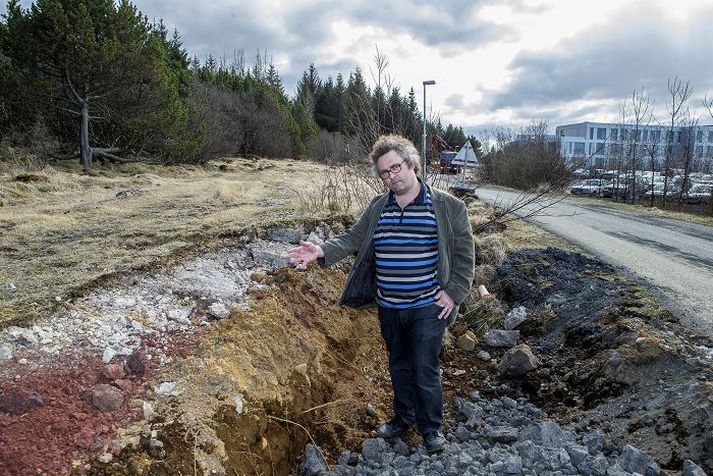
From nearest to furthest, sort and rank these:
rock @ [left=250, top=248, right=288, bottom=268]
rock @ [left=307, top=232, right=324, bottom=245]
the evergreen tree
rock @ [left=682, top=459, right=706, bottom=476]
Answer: rock @ [left=682, top=459, right=706, bottom=476] → rock @ [left=250, top=248, right=288, bottom=268] → rock @ [left=307, top=232, right=324, bottom=245] → the evergreen tree

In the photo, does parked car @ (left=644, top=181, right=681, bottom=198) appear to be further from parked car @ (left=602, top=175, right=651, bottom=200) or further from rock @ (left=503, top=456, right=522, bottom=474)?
rock @ (left=503, top=456, right=522, bottom=474)

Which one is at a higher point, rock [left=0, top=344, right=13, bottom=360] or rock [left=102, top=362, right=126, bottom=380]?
rock [left=0, top=344, right=13, bottom=360]

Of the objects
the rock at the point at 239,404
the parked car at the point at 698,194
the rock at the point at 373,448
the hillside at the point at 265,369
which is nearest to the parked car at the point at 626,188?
the parked car at the point at 698,194

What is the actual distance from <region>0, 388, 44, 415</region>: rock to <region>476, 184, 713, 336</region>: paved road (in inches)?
212

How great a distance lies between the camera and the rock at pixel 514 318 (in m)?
5.86

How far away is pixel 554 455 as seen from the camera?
3150 millimetres

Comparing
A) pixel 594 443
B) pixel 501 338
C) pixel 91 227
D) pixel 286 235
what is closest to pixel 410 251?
pixel 594 443

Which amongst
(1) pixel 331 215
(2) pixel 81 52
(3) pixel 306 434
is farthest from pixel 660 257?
(2) pixel 81 52

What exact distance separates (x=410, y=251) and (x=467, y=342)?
270cm

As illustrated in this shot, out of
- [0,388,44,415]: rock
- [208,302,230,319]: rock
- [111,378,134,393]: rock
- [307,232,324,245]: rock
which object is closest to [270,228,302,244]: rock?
[307,232,324,245]: rock

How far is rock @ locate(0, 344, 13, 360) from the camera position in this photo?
3025 mm

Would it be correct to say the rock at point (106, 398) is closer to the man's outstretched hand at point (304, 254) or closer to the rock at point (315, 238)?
the man's outstretched hand at point (304, 254)

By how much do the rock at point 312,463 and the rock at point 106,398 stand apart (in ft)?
3.99

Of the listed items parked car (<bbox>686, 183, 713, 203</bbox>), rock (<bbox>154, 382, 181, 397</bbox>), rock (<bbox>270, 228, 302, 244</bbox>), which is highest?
rock (<bbox>270, 228, 302, 244</bbox>)
